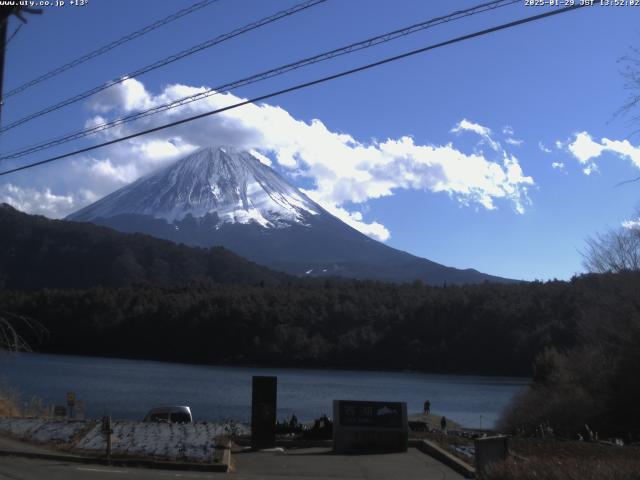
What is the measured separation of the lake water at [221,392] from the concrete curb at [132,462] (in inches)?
930

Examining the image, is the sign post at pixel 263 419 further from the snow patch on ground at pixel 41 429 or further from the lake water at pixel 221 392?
the lake water at pixel 221 392

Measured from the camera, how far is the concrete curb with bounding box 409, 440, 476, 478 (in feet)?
50.9

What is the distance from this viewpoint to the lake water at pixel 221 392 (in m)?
49.7

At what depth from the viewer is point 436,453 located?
18203 millimetres

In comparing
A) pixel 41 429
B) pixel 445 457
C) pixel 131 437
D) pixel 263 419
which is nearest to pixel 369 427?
pixel 445 457

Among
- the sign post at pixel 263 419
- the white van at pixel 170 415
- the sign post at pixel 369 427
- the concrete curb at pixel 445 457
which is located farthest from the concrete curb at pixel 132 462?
the white van at pixel 170 415

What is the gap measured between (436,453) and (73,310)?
114928 mm

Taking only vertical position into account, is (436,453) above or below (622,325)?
below

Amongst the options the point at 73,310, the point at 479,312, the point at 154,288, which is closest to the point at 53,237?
the point at 154,288

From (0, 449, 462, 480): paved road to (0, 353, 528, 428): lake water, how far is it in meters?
22.2

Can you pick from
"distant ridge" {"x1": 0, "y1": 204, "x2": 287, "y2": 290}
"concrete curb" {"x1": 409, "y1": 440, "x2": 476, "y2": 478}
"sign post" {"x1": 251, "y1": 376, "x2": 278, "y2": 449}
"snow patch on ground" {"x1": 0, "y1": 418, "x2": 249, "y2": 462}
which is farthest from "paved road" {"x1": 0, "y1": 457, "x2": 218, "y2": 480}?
"distant ridge" {"x1": 0, "y1": 204, "x2": 287, "y2": 290}

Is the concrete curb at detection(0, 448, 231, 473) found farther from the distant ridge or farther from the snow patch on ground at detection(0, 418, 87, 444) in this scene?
the distant ridge

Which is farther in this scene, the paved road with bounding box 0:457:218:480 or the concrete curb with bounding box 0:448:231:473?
the concrete curb with bounding box 0:448:231:473

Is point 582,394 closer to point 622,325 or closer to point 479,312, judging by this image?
point 622,325
